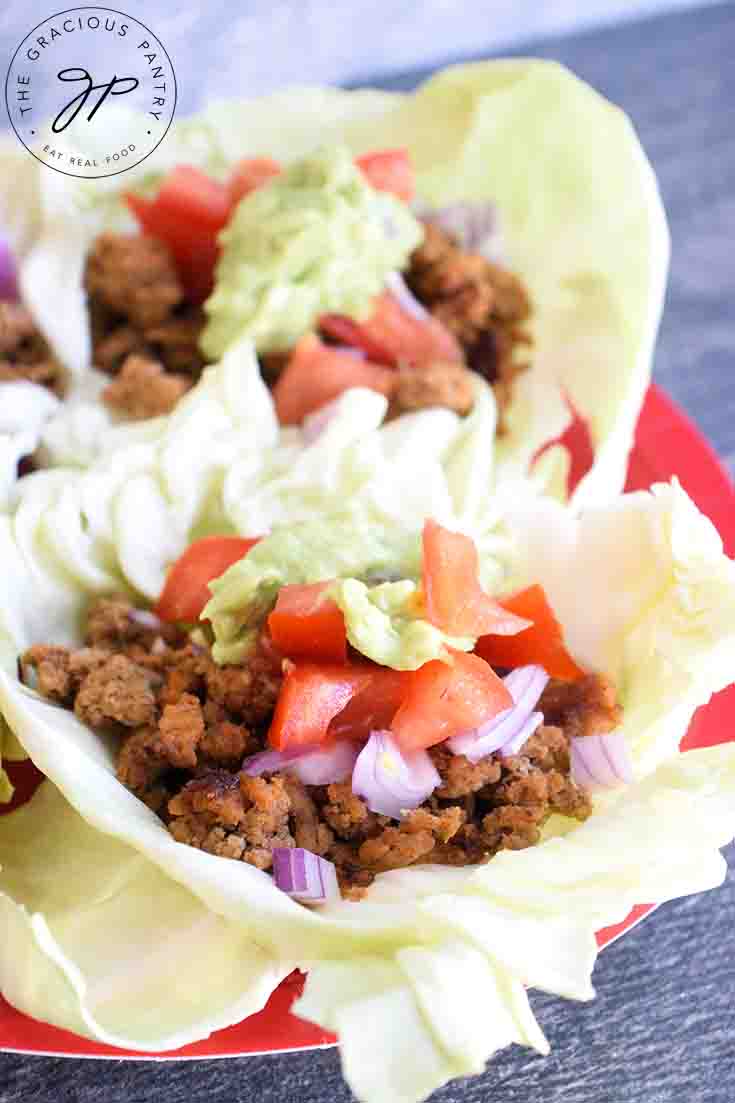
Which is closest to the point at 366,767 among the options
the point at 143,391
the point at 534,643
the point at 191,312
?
the point at 534,643

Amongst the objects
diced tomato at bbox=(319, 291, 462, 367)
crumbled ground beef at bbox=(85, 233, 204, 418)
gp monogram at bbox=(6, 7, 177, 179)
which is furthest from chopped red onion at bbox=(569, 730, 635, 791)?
gp monogram at bbox=(6, 7, 177, 179)

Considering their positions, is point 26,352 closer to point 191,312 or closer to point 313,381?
point 191,312

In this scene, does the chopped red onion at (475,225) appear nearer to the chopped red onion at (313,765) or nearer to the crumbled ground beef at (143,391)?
the crumbled ground beef at (143,391)

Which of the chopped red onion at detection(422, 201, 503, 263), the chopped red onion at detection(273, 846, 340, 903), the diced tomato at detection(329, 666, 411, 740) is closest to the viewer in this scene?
the chopped red onion at detection(273, 846, 340, 903)

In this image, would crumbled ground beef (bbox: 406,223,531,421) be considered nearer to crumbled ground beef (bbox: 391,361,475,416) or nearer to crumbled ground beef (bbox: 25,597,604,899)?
crumbled ground beef (bbox: 391,361,475,416)

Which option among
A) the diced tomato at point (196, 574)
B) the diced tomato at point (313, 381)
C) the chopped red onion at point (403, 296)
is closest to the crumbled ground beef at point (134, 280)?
the diced tomato at point (313, 381)

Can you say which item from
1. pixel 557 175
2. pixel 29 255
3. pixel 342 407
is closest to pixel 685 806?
pixel 342 407
